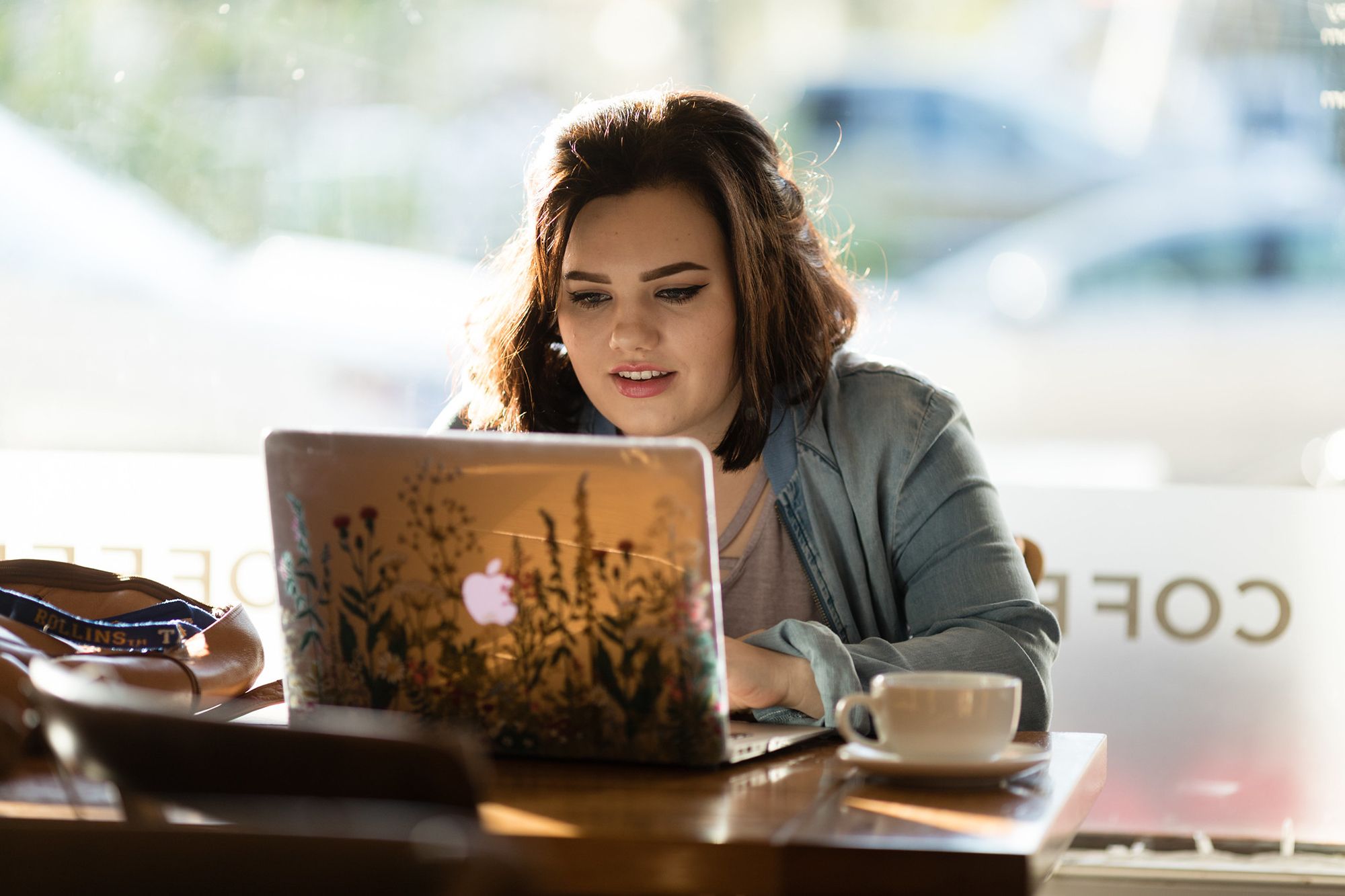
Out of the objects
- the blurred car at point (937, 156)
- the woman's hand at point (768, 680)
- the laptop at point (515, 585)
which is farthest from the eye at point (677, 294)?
the blurred car at point (937, 156)

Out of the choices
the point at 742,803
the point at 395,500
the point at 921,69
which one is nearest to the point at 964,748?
the point at 742,803

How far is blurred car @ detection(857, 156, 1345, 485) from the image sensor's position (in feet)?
8.29

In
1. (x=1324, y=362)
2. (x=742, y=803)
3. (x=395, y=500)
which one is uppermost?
(x=1324, y=362)

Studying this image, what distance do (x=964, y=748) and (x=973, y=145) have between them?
177 centimetres

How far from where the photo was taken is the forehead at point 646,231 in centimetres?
172

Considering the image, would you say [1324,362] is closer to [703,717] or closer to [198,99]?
[703,717]

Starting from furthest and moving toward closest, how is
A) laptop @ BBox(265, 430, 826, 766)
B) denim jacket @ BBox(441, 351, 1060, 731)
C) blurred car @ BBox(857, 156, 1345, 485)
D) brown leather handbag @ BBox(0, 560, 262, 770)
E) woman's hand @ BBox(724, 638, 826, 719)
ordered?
blurred car @ BBox(857, 156, 1345, 485) < denim jacket @ BBox(441, 351, 1060, 731) < woman's hand @ BBox(724, 638, 826, 719) < brown leather handbag @ BBox(0, 560, 262, 770) < laptop @ BBox(265, 430, 826, 766)

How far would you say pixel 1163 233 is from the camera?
2.57m

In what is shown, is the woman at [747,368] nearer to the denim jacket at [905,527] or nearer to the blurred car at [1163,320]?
the denim jacket at [905,527]

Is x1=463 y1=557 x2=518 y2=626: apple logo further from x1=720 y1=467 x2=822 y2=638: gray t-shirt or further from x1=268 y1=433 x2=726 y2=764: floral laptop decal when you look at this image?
x1=720 y1=467 x2=822 y2=638: gray t-shirt

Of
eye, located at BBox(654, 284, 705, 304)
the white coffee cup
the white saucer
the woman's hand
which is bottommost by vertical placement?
the white saucer

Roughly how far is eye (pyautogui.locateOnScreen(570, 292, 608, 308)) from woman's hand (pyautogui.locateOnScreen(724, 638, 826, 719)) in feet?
2.00

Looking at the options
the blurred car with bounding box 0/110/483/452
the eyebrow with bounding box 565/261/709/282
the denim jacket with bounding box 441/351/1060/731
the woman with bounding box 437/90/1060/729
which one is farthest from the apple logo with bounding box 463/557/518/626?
the blurred car with bounding box 0/110/483/452

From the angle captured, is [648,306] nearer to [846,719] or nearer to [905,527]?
[905,527]
